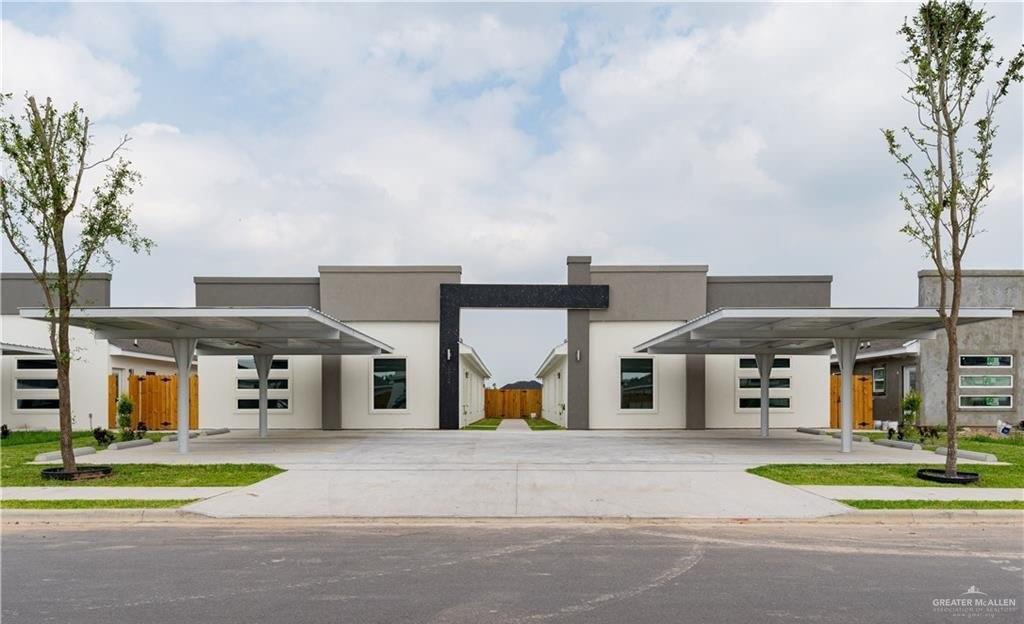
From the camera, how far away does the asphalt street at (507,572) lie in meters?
6.34

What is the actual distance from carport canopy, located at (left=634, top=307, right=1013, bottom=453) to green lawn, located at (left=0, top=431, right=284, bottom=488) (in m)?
10.5

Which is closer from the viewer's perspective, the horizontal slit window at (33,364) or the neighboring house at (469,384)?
the horizontal slit window at (33,364)

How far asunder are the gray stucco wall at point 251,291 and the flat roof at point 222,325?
425 cm

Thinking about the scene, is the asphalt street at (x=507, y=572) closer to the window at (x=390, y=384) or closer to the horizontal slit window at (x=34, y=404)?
the window at (x=390, y=384)

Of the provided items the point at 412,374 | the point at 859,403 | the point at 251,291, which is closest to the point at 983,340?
the point at 859,403

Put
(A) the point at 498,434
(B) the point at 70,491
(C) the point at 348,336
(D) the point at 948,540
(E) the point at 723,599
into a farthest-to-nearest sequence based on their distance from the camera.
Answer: (A) the point at 498,434 < (C) the point at 348,336 < (B) the point at 70,491 < (D) the point at 948,540 < (E) the point at 723,599

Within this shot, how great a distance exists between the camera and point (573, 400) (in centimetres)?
2788

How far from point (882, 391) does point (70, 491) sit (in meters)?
30.2

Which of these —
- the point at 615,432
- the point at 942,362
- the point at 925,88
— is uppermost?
the point at 925,88

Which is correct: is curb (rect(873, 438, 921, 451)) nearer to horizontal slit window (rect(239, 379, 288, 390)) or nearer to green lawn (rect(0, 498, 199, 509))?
green lawn (rect(0, 498, 199, 509))

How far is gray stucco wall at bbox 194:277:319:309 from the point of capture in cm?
2823

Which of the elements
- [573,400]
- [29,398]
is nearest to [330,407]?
[573,400]

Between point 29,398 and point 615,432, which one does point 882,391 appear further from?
point 29,398

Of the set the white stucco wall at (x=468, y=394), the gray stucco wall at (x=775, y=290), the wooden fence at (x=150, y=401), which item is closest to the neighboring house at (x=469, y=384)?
the white stucco wall at (x=468, y=394)
